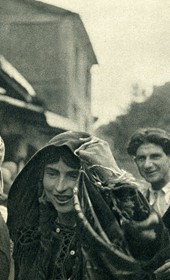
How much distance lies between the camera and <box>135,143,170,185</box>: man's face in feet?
20.9

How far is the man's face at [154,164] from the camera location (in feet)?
20.9

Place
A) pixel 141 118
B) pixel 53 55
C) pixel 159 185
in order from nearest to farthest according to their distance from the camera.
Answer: pixel 159 185, pixel 141 118, pixel 53 55

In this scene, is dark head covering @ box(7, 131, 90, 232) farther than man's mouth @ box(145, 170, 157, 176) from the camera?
Yes

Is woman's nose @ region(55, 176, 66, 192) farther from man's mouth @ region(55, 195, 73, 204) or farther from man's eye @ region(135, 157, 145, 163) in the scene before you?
man's eye @ region(135, 157, 145, 163)

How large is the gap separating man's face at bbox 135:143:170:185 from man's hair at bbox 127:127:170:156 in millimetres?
40

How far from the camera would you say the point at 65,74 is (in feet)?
22.2

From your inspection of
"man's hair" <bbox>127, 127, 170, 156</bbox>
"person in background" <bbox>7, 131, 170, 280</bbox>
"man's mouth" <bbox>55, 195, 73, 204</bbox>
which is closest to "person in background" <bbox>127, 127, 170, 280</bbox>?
"man's hair" <bbox>127, 127, 170, 156</bbox>

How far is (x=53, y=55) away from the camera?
684 centimetres

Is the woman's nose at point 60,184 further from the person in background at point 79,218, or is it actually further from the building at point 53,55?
the building at point 53,55

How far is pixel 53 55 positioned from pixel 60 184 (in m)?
1.34

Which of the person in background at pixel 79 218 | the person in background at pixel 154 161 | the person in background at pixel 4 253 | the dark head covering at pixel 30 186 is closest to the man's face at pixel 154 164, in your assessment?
the person in background at pixel 154 161

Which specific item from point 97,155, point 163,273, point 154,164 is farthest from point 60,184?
point 163,273

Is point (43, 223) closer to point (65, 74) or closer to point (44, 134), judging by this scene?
point (44, 134)

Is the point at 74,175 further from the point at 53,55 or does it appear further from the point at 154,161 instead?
the point at 53,55
